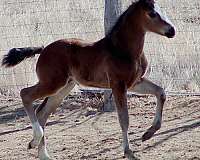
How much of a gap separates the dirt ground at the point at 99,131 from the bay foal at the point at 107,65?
1.46ft

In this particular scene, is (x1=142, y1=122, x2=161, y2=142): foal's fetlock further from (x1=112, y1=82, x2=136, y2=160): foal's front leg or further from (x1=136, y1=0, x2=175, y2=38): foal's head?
(x1=136, y1=0, x2=175, y2=38): foal's head

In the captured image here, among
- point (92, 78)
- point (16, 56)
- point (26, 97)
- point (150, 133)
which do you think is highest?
point (16, 56)

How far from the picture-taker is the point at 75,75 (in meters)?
6.65

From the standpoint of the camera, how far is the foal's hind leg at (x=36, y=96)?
21.4 ft

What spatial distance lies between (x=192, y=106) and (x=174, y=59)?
66.1 inches

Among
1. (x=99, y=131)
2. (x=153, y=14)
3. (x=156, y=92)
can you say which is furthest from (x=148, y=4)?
(x=99, y=131)

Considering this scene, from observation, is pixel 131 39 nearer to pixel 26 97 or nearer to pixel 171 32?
pixel 171 32

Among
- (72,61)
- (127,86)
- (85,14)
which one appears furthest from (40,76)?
(85,14)

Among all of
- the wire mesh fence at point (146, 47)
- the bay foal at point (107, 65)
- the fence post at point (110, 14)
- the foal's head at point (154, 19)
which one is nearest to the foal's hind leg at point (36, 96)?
Answer: the bay foal at point (107, 65)

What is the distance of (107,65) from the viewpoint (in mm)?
6348

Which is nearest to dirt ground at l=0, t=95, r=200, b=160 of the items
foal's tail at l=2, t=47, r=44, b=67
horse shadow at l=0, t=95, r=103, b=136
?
horse shadow at l=0, t=95, r=103, b=136

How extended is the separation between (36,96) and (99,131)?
1480 mm

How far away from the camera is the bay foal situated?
6203mm

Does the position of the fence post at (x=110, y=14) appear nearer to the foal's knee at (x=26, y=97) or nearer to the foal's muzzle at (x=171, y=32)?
the foal's knee at (x=26, y=97)
